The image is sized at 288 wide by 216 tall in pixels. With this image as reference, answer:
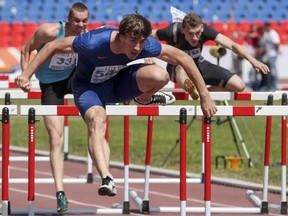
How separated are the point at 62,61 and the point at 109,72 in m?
1.73

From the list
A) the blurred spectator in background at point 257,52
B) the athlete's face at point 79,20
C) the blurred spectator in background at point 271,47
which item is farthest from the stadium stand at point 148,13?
the athlete's face at point 79,20

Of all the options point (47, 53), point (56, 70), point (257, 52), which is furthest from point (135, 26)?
point (257, 52)

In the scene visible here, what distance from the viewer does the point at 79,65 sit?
31.7 feet

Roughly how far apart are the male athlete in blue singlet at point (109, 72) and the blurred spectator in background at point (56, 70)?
134 cm

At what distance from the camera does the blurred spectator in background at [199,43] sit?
12.0m

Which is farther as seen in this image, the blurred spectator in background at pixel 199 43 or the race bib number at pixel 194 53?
the race bib number at pixel 194 53

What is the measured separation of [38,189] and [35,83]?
129cm

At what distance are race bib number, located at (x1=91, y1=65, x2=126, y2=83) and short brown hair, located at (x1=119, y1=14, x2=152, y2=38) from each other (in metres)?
0.79

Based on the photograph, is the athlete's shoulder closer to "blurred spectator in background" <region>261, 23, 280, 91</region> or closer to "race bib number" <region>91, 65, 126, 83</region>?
"race bib number" <region>91, 65, 126, 83</region>

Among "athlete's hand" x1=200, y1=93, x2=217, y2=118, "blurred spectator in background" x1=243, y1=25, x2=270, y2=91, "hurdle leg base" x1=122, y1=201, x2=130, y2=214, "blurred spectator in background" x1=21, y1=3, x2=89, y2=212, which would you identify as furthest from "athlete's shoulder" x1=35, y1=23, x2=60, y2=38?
"blurred spectator in background" x1=243, y1=25, x2=270, y2=91

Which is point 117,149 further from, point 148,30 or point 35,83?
point 148,30

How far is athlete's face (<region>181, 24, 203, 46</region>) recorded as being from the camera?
39.5ft

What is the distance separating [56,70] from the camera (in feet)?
37.3

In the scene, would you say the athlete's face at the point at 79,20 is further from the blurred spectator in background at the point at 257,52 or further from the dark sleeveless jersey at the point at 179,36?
the blurred spectator in background at the point at 257,52
